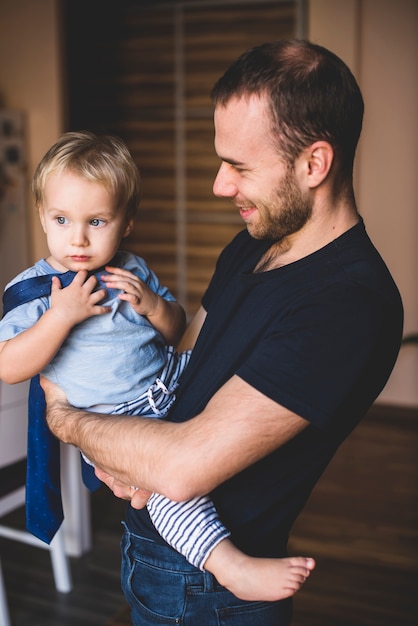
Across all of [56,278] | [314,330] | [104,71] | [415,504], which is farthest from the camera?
[104,71]

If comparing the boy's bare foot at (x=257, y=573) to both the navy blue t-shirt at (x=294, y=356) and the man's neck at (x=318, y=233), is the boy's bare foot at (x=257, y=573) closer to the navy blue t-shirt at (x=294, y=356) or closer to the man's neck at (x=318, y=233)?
the navy blue t-shirt at (x=294, y=356)

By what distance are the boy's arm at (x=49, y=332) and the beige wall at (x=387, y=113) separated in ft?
11.9

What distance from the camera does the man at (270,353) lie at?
108 centimetres

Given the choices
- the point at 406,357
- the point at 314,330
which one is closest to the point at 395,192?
the point at 406,357

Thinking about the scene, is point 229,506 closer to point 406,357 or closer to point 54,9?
point 406,357

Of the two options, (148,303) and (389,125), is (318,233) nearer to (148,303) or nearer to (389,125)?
(148,303)

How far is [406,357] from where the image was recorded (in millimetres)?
4734

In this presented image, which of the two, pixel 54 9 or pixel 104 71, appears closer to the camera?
pixel 54 9

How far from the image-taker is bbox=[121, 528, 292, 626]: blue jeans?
1.30 metres

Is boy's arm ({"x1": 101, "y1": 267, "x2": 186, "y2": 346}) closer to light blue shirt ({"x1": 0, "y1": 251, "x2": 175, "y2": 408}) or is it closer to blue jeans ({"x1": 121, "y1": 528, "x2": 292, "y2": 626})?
light blue shirt ({"x1": 0, "y1": 251, "x2": 175, "y2": 408})

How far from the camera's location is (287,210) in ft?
3.95

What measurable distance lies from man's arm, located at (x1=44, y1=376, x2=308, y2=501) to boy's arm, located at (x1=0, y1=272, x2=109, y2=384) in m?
0.23

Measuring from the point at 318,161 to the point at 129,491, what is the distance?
0.68m

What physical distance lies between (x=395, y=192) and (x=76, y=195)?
3625 mm
